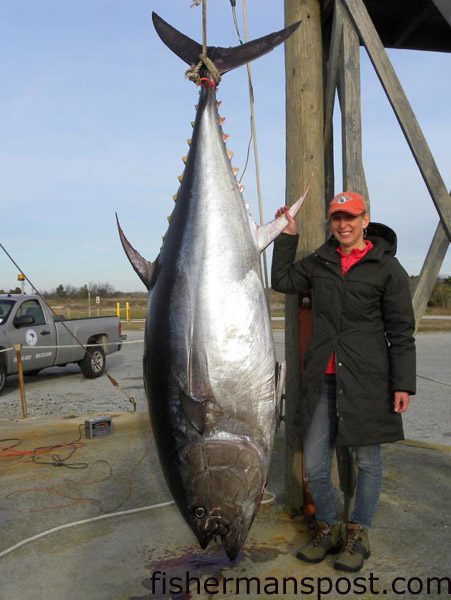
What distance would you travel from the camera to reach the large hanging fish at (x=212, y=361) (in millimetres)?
1926

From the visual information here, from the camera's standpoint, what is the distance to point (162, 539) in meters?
3.29

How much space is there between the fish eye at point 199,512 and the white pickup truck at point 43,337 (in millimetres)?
7008

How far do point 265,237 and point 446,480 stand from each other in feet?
8.84

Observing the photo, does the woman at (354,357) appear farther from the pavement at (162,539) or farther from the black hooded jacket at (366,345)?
the pavement at (162,539)

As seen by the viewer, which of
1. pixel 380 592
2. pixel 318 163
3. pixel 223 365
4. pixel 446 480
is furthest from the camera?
pixel 446 480

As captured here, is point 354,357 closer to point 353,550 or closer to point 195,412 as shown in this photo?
point 353,550

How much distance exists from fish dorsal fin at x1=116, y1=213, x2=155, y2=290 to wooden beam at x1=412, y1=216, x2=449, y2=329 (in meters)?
1.60

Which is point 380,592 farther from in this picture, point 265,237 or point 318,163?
point 318,163

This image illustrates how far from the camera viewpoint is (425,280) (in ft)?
10.6

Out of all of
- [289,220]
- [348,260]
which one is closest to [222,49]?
[289,220]

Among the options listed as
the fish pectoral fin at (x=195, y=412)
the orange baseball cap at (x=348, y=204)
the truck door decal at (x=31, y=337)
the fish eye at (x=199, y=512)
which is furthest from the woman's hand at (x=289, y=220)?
the truck door decal at (x=31, y=337)

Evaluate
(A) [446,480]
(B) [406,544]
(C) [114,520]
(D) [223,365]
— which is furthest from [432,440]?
(D) [223,365]

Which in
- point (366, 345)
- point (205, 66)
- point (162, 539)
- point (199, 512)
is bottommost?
point (162, 539)

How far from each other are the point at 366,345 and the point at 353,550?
3.21 feet
